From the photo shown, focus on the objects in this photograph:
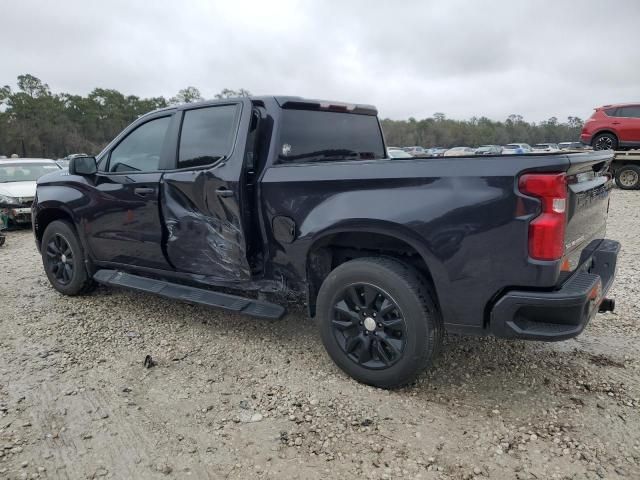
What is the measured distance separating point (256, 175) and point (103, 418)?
1.82 m

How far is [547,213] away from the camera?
239 cm

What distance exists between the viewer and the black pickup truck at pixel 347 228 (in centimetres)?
248

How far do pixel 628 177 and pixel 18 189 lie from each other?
51.2 ft

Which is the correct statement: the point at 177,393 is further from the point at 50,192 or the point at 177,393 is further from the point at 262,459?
the point at 50,192

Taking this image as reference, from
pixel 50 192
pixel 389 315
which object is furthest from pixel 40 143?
pixel 389 315

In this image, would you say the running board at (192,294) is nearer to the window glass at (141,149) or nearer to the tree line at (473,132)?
the window glass at (141,149)

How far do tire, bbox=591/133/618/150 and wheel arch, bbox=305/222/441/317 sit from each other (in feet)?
45.4

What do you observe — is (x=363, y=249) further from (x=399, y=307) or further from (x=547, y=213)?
(x=547, y=213)

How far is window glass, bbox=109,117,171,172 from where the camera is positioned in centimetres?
408

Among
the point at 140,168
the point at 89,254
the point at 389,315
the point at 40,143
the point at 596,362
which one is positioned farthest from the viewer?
the point at 40,143

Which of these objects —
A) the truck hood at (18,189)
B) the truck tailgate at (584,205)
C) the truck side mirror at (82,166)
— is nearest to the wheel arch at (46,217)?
the truck side mirror at (82,166)

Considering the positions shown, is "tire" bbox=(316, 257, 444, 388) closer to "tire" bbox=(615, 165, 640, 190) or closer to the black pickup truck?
the black pickup truck

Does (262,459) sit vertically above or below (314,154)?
below

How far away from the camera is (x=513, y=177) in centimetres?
241
